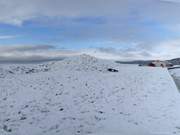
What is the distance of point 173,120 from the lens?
782 cm

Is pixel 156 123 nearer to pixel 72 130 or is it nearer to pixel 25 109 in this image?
pixel 72 130

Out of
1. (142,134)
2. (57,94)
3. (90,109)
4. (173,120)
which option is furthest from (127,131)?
(57,94)

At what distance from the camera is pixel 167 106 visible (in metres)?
9.42

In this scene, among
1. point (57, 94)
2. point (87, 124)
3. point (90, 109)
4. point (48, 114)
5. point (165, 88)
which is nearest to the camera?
point (87, 124)

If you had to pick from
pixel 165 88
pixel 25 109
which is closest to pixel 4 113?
pixel 25 109

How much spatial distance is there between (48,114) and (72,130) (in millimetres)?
1477

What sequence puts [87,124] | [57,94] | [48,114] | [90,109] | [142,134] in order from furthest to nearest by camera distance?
[57,94] < [90,109] < [48,114] < [87,124] < [142,134]

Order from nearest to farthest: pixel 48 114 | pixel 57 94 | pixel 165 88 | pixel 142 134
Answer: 1. pixel 142 134
2. pixel 48 114
3. pixel 57 94
4. pixel 165 88

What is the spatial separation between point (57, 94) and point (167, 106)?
Result: 367 centimetres

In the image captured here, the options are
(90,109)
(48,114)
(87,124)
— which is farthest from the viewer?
(90,109)

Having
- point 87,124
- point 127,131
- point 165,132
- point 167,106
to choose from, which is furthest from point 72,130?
point 167,106

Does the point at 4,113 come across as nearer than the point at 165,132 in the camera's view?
No

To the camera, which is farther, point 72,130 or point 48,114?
point 48,114

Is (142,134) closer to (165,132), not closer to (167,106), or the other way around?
(165,132)
